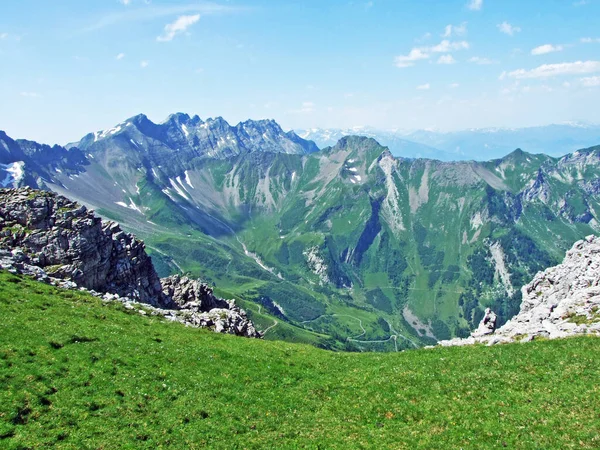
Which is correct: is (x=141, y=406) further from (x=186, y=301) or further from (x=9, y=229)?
(x=186, y=301)

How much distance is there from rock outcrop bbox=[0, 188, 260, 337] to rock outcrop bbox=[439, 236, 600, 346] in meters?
42.9

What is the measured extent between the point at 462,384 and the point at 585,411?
852 centimetres

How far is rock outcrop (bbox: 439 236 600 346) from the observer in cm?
4866

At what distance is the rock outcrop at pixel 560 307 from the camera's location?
48656mm

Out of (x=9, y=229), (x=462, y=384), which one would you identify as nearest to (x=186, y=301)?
(x=9, y=229)

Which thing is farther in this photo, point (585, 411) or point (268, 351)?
point (268, 351)

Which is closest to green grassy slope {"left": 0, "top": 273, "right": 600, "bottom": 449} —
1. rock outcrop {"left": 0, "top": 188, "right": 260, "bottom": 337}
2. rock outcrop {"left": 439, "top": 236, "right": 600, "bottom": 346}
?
rock outcrop {"left": 439, "top": 236, "right": 600, "bottom": 346}

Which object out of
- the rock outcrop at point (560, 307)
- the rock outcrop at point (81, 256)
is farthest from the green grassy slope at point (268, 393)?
the rock outcrop at point (81, 256)

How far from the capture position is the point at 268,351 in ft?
152

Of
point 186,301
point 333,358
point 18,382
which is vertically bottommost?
point 186,301

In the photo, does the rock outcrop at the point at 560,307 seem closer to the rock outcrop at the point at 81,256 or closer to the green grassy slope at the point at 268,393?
the green grassy slope at the point at 268,393

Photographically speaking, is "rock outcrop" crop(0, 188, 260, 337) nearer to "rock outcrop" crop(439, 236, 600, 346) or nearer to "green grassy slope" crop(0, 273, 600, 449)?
"green grassy slope" crop(0, 273, 600, 449)

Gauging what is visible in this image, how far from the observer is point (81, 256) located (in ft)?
271

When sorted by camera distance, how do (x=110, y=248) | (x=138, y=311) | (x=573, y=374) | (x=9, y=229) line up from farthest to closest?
(x=110, y=248), (x=9, y=229), (x=138, y=311), (x=573, y=374)
